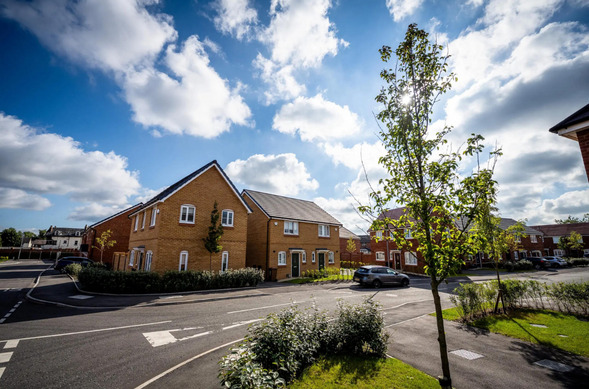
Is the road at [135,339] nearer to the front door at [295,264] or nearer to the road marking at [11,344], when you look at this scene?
the road marking at [11,344]

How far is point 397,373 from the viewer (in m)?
5.29

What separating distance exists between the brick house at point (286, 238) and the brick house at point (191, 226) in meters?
3.52

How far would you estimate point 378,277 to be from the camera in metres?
19.7

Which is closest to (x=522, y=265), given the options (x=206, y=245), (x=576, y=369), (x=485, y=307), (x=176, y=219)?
(x=485, y=307)

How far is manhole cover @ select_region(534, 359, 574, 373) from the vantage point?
574cm


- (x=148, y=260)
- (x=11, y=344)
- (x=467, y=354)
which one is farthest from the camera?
(x=148, y=260)

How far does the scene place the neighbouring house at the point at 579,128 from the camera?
18.5 ft

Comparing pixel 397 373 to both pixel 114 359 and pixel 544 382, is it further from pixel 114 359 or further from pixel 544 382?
pixel 114 359

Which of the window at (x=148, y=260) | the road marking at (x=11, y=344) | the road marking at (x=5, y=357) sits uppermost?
the window at (x=148, y=260)

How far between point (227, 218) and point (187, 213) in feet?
11.4

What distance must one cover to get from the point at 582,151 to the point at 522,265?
139 ft

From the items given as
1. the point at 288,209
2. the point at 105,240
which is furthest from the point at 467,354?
the point at 105,240

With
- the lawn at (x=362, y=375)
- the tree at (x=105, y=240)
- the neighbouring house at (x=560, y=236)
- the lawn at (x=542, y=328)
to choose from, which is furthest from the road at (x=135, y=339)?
the neighbouring house at (x=560, y=236)

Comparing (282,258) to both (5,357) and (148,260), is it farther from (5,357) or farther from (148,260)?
(5,357)
